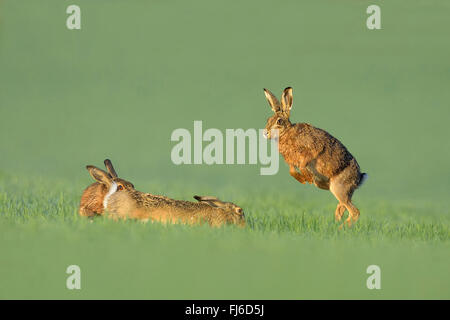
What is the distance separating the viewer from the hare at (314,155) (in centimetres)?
923

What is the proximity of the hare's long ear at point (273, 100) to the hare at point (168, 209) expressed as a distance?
4.68 feet

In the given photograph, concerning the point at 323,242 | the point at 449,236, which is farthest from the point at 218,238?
the point at 449,236

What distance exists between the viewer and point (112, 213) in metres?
8.97

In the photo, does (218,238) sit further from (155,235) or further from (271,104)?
(271,104)

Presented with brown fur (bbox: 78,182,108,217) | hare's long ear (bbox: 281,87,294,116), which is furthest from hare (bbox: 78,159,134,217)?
hare's long ear (bbox: 281,87,294,116)

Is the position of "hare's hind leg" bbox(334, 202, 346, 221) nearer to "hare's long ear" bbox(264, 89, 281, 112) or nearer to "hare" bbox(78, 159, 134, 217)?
"hare's long ear" bbox(264, 89, 281, 112)

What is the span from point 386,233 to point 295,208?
2.19 metres

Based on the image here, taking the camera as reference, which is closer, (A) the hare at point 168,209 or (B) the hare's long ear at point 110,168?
(A) the hare at point 168,209

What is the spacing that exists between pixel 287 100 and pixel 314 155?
809 mm

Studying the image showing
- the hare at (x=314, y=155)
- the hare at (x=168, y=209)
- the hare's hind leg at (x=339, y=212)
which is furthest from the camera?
the hare's hind leg at (x=339, y=212)

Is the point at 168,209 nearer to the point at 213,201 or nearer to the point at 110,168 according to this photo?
the point at 213,201

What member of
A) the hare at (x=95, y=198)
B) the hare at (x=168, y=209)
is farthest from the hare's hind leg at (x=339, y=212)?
the hare at (x=95, y=198)

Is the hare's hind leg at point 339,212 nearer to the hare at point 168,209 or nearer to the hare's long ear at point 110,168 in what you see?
the hare at point 168,209

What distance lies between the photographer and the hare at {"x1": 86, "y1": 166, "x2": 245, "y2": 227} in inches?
348
